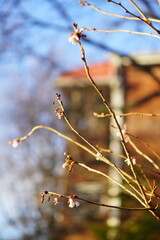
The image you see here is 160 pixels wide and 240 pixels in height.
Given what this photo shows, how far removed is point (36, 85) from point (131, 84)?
4.34 meters

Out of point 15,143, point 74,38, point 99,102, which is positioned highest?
point 99,102

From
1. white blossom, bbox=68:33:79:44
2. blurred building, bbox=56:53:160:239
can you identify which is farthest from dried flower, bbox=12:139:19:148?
blurred building, bbox=56:53:160:239

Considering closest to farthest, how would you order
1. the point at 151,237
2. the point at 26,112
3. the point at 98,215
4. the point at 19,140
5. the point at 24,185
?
the point at 19,140, the point at 151,237, the point at 98,215, the point at 24,185, the point at 26,112

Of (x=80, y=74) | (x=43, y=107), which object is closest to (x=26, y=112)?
(x=43, y=107)

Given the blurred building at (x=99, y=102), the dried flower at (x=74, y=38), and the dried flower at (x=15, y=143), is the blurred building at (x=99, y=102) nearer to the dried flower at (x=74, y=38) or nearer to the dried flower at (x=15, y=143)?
the dried flower at (x=15, y=143)

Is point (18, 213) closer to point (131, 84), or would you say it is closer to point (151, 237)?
point (131, 84)

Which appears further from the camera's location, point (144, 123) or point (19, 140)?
point (144, 123)

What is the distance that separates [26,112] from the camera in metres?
17.5

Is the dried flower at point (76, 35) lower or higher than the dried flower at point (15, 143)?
higher

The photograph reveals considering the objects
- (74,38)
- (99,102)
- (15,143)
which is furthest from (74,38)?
(99,102)

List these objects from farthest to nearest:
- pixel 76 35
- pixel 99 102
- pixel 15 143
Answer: pixel 99 102
pixel 15 143
pixel 76 35

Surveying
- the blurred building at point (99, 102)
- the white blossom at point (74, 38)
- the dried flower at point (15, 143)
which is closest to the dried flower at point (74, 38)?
the white blossom at point (74, 38)

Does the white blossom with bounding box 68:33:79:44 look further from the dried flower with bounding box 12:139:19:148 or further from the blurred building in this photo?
the blurred building

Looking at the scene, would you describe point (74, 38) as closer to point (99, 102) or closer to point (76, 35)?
point (76, 35)
